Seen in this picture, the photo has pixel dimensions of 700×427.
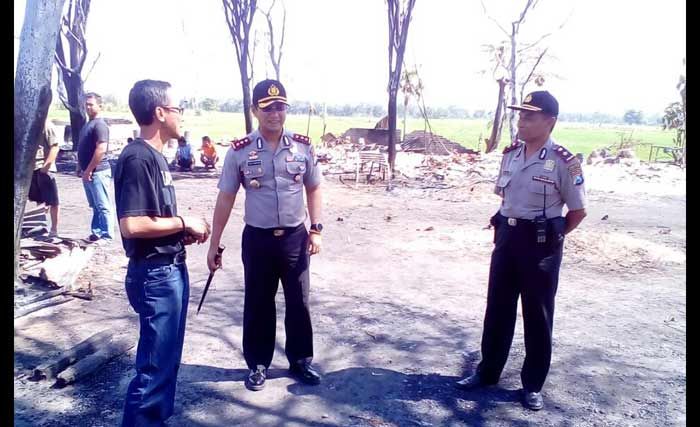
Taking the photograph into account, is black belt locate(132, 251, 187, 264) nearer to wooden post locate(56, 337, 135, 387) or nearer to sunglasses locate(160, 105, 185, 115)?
sunglasses locate(160, 105, 185, 115)

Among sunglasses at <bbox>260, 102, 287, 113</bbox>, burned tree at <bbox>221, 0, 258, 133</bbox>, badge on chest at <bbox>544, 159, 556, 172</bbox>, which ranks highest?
burned tree at <bbox>221, 0, 258, 133</bbox>

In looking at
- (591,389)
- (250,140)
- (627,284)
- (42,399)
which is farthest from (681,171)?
(42,399)

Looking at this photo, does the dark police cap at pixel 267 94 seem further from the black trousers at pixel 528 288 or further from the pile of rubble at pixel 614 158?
the pile of rubble at pixel 614 158

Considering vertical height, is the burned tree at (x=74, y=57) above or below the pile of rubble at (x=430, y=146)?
above

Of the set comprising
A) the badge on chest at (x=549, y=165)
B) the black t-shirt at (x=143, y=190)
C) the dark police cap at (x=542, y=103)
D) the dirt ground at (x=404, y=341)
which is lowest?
the dirt ground at (x=404, y=341)

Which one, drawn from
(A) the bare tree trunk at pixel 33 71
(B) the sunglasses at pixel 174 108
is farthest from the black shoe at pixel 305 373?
(A) the bare tree trunk at pixel 33 71

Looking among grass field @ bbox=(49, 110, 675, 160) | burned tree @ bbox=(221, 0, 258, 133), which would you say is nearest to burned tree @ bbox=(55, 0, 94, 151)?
burned tree @ bbox=(221, 0, 258, 133)

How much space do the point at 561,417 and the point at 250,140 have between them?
265cm

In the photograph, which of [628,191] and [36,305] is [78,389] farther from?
Answer: [628,191]

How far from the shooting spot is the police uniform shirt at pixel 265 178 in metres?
3.59

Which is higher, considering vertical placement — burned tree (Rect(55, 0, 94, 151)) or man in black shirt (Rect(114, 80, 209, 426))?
burned tree (Rect(55, 0, 94, 151))

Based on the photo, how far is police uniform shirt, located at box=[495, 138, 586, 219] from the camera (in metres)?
3.46

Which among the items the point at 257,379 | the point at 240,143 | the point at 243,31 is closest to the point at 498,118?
the point at 243,31

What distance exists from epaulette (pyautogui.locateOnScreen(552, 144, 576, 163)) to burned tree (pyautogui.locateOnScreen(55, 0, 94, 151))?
1333 cm
